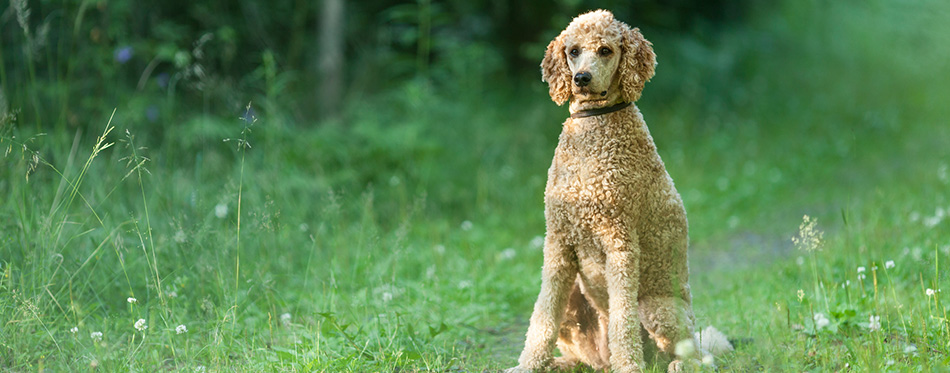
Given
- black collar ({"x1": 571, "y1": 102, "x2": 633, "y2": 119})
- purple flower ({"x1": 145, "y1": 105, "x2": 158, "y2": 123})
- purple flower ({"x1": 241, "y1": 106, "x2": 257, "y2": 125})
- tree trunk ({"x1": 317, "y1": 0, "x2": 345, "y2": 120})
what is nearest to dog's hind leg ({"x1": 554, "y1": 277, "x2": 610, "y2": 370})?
black collar ({"x1": 571, "y1": 102, "x2": 633, "y2": 119})

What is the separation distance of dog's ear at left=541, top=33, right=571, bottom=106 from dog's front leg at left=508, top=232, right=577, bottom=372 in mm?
559

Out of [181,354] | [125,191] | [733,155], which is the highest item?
[733,155]

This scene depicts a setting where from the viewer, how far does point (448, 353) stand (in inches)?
142

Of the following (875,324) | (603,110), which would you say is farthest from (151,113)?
(875,324)

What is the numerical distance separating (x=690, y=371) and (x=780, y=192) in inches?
202

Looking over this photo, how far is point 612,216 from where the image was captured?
296cm

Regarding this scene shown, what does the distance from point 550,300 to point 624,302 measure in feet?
1.05

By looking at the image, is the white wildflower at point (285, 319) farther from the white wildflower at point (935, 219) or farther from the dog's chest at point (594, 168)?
the white wildflower at point (935, 219)

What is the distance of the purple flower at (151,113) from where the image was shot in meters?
6.46

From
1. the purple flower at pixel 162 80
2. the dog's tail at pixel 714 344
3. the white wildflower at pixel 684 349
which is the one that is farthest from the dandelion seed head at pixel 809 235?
the purple flower at pixel 162 80

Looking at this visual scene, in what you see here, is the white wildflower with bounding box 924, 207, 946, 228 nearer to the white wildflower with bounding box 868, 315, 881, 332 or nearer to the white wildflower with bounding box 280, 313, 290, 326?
the white wildflower with bounding box 868, 315, 881, 332

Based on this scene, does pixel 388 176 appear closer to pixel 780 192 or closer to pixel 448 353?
pixel 448 353

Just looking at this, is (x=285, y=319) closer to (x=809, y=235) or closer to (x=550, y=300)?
(x=550, y=300)

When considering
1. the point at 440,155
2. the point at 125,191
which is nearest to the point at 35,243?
the point at 125,191
